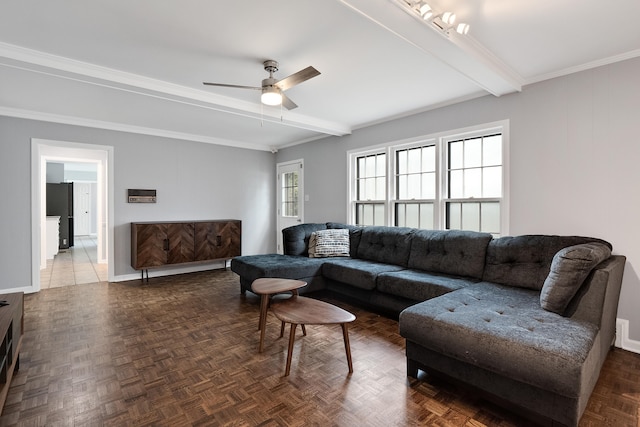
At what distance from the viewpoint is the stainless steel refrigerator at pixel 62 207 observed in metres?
8.79

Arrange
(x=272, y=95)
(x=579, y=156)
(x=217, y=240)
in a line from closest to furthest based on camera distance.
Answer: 1. (x=272, y=95)
2. (x=579, y=156)
3. (x=217, y=240)

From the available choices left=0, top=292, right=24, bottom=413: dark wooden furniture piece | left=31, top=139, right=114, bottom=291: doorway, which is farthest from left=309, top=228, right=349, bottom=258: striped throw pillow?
left=31, top=139, right=114, bottom=291: doorway

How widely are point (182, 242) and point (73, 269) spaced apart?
8.30ft

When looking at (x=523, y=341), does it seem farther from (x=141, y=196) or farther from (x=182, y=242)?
(x=141, y=196)

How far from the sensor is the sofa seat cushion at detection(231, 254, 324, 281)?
12.3 feet

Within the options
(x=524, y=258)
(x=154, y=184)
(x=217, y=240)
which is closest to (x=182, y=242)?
(x=217, y=240)

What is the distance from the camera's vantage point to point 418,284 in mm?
3057

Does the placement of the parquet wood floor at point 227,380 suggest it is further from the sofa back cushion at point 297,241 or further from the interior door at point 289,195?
the interior door at point 289,195

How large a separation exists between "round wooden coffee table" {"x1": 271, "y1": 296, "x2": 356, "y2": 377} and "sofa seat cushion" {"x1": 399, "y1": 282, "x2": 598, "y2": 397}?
0.42m

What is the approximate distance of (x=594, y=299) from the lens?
2.07 m

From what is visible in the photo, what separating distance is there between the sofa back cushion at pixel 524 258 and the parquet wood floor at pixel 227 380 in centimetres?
79

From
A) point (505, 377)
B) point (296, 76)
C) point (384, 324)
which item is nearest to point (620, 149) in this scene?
point (505, 377)

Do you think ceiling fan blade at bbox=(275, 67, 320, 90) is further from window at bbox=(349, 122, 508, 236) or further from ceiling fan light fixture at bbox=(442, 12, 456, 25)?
window at bbox=(349, 122, 508, 236)

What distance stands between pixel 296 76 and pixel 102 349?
9.12ft
